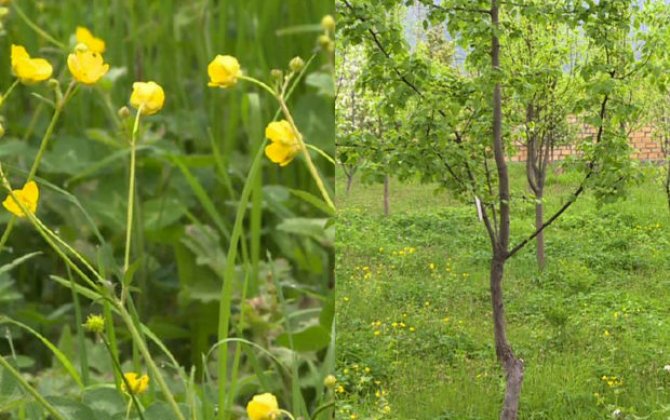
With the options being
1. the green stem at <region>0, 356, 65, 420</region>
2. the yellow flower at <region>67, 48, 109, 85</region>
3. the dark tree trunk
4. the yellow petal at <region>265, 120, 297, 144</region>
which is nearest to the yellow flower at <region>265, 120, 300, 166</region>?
the yellow petal at <region>265, 120, 297, 144</region>

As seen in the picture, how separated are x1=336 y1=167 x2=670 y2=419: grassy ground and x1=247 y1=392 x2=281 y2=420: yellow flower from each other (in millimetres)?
1251

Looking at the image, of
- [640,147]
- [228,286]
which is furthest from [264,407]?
[640,147]

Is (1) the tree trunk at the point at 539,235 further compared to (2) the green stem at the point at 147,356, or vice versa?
(1) the tree trunk at the point at 539,235

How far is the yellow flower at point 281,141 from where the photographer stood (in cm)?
77

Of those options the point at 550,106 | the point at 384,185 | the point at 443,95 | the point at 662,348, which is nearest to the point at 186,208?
the point at 443,95

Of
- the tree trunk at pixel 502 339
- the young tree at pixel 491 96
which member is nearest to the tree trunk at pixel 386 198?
the young tree at pixel 491 96

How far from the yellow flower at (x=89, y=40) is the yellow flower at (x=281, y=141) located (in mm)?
208

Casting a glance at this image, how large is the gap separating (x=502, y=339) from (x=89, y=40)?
1356 mm

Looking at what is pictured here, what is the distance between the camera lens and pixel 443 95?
1903 mm

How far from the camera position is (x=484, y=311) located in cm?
209

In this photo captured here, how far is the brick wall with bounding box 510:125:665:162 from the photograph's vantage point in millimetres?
2094

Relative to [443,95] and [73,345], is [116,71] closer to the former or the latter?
[73,345]

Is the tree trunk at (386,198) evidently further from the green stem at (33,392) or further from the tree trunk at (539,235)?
the green stem at (33,392)

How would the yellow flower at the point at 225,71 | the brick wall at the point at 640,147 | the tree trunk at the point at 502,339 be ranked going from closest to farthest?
1. the yellow flower at the point at 225,71
2. the tree trunk at the point at 502,339
3. the brick wall at the point at 640,147
